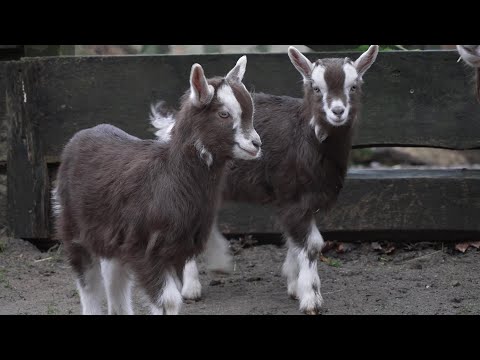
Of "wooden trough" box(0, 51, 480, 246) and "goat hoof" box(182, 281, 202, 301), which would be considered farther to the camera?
"wooden trough" box(0, 51, 480, 246)

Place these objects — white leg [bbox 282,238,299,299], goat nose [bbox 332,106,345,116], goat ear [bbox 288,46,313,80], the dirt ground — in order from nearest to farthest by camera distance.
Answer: goat nose [bbox 332,106,345,116], the dirt ground, goat ear [bbox 288,46,313,80], white leg [bbox 282,238,299,299]

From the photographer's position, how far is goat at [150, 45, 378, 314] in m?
6.34

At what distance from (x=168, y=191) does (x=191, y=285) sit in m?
1.84

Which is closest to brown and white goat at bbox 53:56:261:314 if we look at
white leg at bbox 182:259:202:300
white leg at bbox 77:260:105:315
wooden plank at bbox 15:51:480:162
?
white leg at bbox 77:260:105:315

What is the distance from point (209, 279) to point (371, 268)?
1.40 m

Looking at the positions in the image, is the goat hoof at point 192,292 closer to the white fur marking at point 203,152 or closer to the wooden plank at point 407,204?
the wooden plank at point 407,204

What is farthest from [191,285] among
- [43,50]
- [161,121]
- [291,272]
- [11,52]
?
[11,52]

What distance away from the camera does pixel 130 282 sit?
19.1 feet

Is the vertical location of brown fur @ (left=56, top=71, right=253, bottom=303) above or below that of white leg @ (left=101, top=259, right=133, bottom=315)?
above

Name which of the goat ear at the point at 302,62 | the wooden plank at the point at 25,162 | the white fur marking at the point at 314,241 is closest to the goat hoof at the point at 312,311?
the white fur marking at the point at 314,241

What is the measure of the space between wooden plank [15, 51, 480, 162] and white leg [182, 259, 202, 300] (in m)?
1.40

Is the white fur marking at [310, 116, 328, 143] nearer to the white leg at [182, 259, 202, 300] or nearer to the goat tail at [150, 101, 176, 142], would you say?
the goat tail at [150, 101, 176, 142]

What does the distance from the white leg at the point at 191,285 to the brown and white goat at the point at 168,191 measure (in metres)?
1.29

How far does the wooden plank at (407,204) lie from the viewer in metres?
7.63
